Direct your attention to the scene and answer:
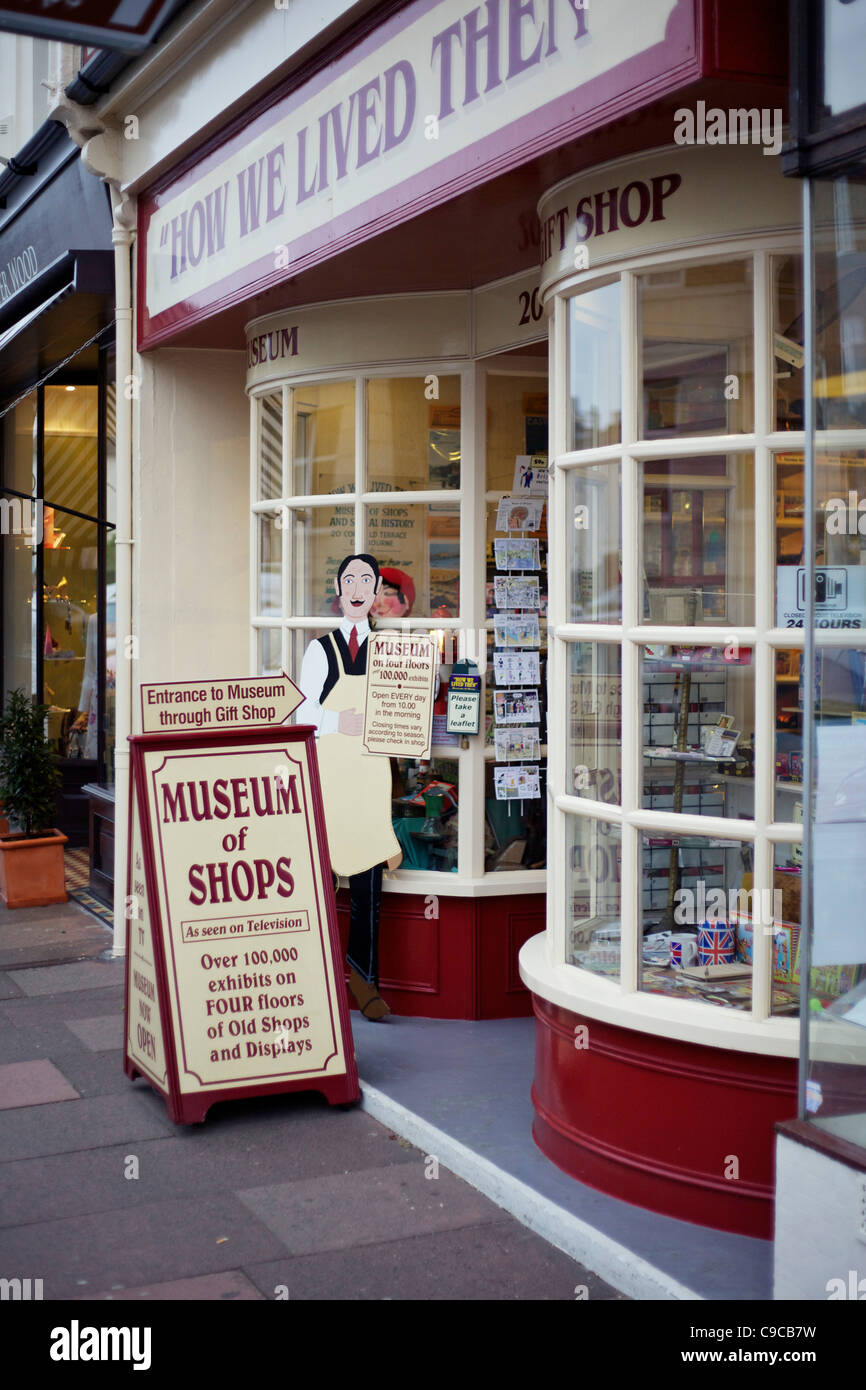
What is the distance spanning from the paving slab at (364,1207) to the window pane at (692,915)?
0.94 m

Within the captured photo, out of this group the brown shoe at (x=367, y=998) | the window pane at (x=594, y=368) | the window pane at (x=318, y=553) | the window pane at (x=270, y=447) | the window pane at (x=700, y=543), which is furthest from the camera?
the window pane at (x=270, y=447)

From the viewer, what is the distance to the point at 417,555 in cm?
645

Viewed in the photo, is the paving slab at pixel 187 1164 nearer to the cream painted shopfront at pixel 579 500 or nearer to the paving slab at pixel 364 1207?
the paving slab at pixel 364 1207

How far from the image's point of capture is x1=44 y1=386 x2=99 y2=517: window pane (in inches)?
453

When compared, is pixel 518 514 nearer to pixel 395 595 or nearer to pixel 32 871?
pixel 395 595

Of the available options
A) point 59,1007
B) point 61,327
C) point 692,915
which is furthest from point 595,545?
point 61,327

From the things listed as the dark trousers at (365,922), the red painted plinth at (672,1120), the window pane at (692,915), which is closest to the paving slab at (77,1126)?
the dark trousers at (365,922)

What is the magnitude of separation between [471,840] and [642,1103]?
2.25m

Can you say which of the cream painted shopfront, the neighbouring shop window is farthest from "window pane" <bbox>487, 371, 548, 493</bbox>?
the neighbouring shop window

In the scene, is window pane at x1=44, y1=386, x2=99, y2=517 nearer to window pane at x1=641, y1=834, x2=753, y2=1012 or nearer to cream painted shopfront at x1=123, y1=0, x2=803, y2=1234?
cream painted shopfront at x1=123, y1=0, x2=803, y2=1234

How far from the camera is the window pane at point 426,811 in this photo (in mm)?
6410

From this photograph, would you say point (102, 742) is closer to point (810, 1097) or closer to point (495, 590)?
point (495, 590)

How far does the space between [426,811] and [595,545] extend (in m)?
2.27
